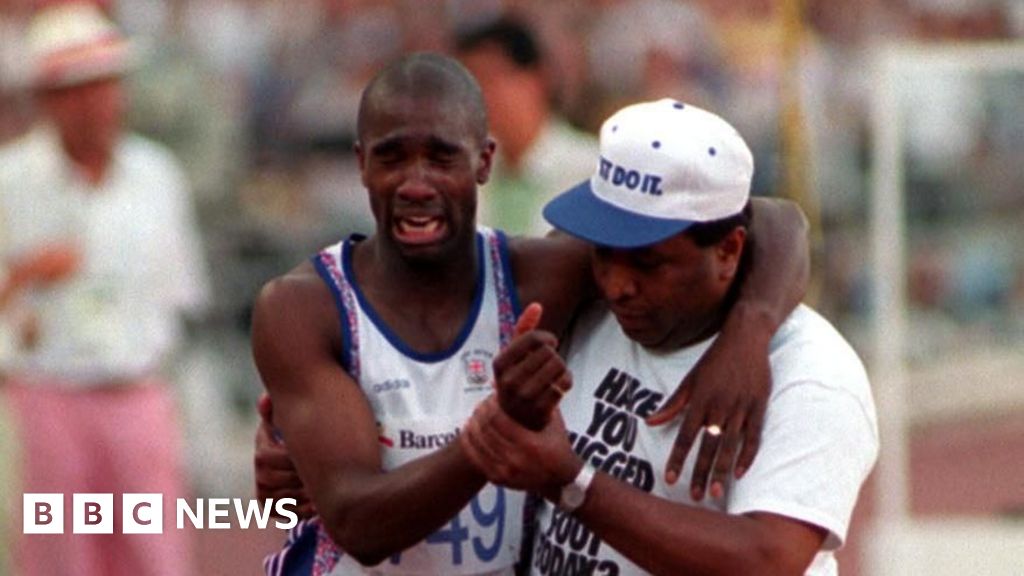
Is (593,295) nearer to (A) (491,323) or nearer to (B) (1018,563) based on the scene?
(A) (491,323)

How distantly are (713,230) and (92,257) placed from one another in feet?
17.0

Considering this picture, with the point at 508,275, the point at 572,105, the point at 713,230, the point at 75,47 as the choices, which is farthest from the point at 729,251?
the point at 572,105

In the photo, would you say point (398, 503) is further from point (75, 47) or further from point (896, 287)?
point (896, 287)

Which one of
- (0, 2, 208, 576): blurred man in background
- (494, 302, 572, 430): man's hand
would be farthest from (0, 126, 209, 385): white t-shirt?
(494, 302, 572, 430): man's hand

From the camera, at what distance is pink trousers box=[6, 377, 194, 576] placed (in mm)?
10422

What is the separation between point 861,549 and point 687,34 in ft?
10.9

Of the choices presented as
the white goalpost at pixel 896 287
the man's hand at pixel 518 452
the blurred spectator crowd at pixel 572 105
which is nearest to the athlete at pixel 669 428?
the man's hand at pixel 518 452

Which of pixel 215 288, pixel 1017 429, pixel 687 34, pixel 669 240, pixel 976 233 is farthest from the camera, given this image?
pixel 1017 429

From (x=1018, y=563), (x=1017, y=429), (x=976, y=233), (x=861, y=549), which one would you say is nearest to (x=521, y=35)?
(x=1018, y=563)

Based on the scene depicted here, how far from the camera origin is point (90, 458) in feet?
34.3

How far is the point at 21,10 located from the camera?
15227 millimetres

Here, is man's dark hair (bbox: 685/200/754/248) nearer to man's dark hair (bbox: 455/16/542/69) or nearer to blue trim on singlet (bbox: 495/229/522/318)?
blue trim on singlet (bbox: 495/229/522/318)

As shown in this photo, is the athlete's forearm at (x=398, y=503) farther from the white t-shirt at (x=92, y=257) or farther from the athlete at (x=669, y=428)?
the white t-shirt at (x=92, y=257)

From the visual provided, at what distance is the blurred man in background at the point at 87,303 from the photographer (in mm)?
10320
